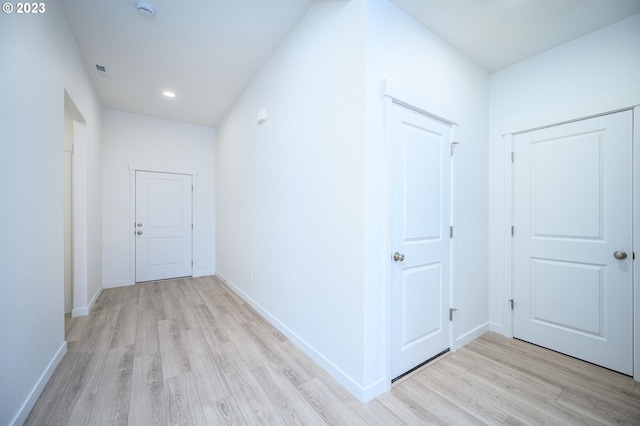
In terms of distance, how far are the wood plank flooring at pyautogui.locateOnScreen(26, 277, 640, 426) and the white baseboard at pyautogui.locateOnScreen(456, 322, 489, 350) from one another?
0.05 meters

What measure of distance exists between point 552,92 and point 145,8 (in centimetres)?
372

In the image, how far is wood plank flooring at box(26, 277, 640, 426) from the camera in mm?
1508

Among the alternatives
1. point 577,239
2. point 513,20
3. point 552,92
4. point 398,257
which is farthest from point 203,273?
point 552,92

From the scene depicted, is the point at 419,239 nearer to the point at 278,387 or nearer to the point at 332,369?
the point at 332,369

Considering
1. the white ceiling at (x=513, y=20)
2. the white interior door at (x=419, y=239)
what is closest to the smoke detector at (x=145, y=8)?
the white ceiling at (x=513, y=20)

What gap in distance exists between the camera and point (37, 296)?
67.5 inches

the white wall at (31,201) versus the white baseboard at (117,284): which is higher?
the white wall at (31,201)

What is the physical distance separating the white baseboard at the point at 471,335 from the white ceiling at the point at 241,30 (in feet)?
9.05

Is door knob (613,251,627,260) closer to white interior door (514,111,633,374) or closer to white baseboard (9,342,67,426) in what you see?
white interior door (514,111,633,374)

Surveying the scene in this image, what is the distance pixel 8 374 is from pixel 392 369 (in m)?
2.30

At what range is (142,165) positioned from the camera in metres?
4.41

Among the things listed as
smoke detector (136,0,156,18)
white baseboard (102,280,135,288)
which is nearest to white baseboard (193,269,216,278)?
white baseboard (102,280,135,288)

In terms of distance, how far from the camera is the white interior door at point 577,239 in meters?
1.99

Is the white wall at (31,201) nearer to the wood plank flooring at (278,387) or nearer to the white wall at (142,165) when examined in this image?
the wood plank flooring at (278,387)
